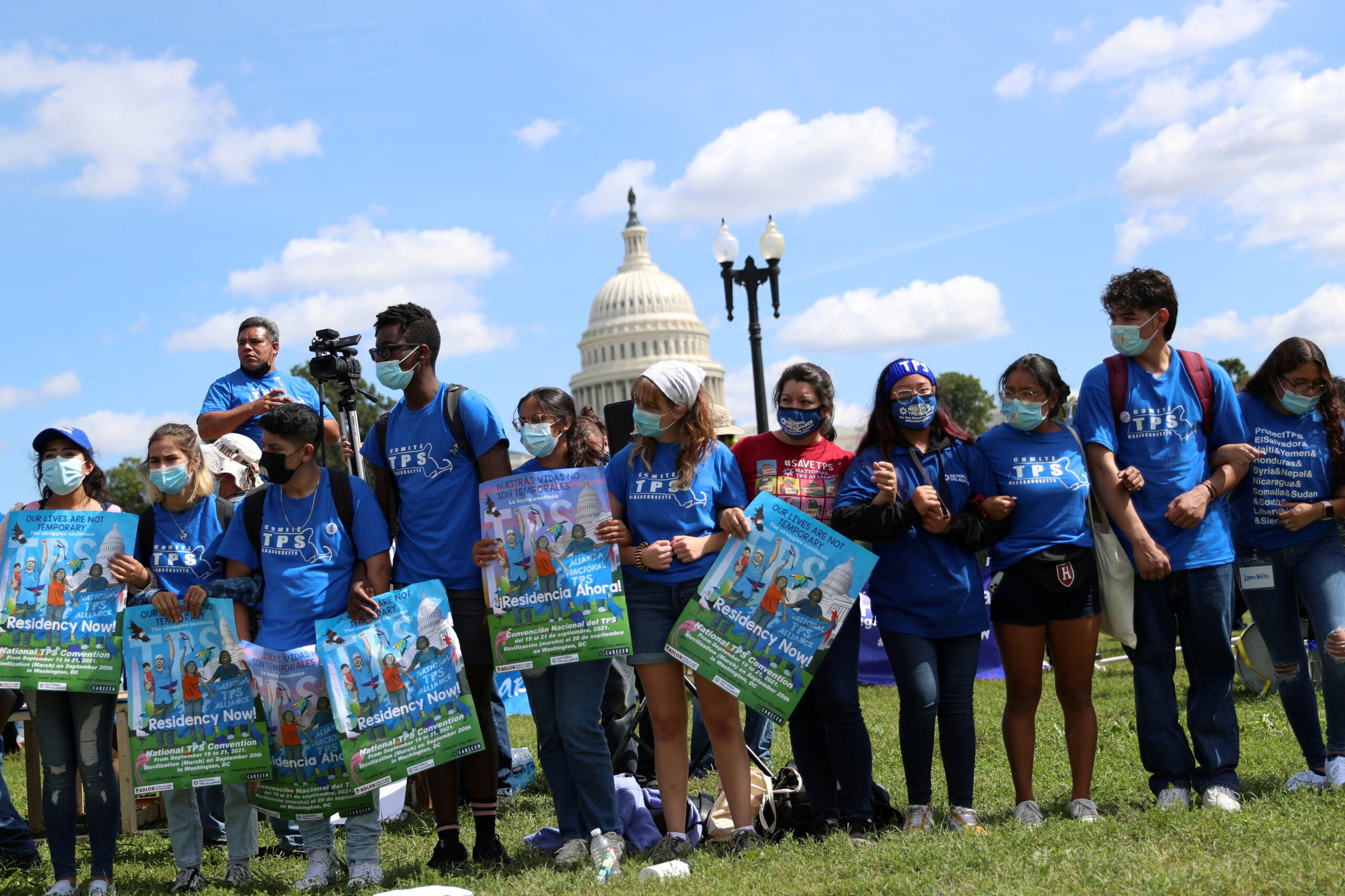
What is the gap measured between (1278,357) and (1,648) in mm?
6038

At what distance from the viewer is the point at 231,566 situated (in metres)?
5.27

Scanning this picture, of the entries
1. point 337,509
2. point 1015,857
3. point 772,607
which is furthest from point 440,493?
point 1015,857

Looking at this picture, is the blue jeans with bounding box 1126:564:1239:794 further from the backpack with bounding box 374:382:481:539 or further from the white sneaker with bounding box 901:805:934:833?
the backpack with bounding box 374:382:481:539

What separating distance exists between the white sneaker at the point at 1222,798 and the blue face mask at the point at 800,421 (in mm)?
2341

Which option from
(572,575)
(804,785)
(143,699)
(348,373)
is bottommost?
(804,785)

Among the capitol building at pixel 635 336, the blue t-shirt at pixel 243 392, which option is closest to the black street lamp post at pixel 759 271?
the blue t-shirt at pixel 243 392

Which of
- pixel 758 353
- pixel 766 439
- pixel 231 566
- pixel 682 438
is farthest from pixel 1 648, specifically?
pixel 758 353

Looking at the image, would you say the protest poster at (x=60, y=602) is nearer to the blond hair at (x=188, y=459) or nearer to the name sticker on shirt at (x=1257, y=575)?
the blond hair at (x=188, y=459)

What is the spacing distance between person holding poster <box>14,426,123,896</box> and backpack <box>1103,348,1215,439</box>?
14.9 feet

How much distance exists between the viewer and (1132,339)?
5305 millimetres

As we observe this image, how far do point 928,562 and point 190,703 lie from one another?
3.28 m

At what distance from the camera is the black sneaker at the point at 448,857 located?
17.1 ft

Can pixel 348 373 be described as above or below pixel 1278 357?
above

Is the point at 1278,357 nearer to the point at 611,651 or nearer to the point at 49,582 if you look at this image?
the point at 611,651
